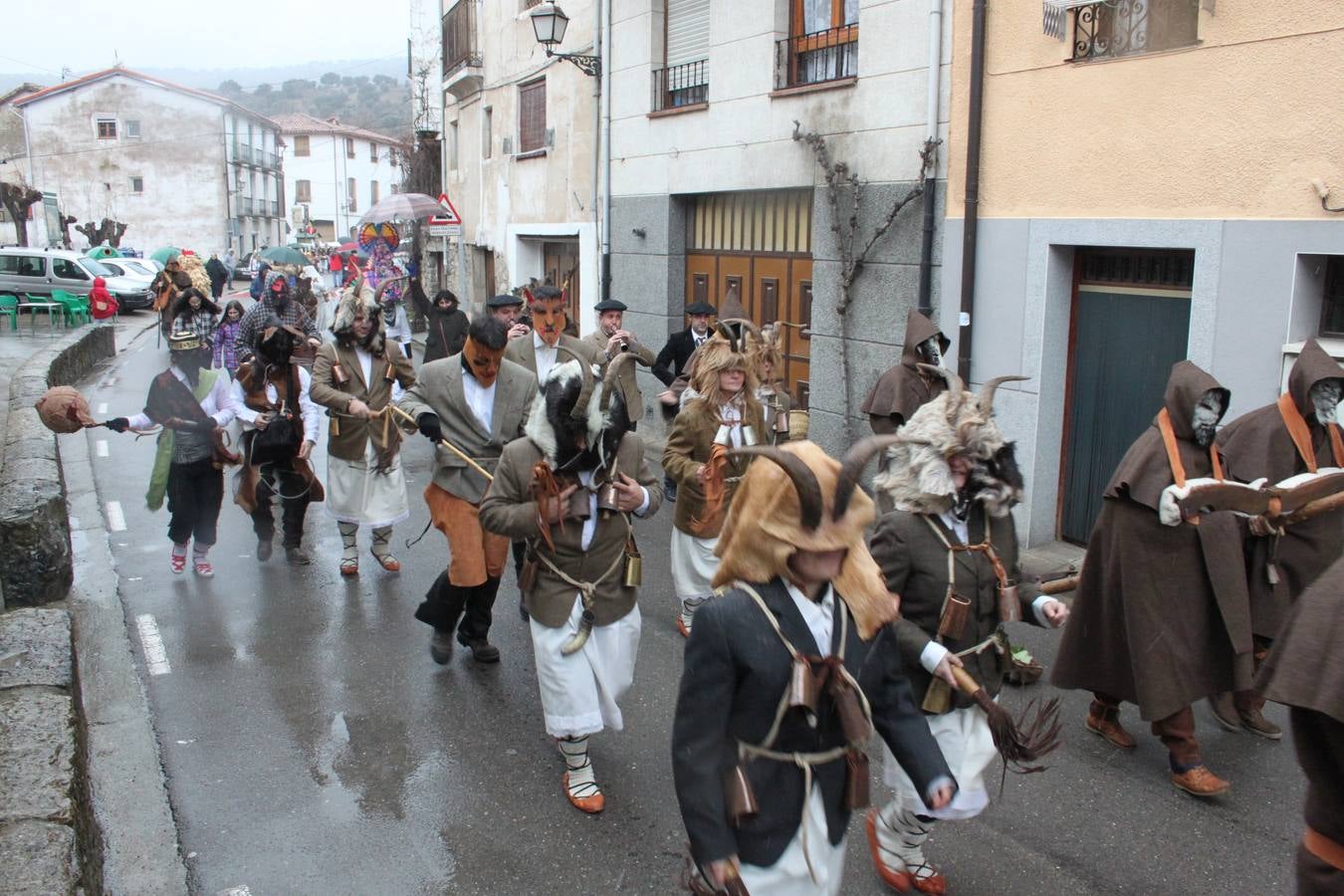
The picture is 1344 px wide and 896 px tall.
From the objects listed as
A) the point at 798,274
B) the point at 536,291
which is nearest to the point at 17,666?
the point at 536,291

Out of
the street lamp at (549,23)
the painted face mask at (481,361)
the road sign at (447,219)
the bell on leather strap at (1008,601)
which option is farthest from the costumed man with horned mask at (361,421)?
the road sign at (447,219)

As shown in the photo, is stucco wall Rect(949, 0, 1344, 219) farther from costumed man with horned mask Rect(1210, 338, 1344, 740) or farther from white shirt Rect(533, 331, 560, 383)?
white shirt Rect(533, 331, 560, 383)

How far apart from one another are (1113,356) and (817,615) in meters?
6.29

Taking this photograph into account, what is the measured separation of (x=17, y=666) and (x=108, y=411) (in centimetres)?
1166

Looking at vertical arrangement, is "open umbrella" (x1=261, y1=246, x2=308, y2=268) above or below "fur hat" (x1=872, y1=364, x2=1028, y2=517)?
above

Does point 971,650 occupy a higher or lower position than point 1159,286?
lower

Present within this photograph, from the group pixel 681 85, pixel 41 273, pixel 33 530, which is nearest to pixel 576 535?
pixel 33 530

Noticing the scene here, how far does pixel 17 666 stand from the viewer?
5.26 m

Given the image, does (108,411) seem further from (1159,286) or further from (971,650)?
(971,650)

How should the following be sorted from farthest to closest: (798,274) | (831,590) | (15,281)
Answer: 1. (15,281)
2. (798,274)
3. (831,590)

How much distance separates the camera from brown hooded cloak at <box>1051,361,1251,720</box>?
507 centimetres

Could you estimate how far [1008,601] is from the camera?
4.03 m

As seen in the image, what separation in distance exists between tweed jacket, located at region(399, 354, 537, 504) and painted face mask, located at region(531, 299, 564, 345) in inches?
94.1

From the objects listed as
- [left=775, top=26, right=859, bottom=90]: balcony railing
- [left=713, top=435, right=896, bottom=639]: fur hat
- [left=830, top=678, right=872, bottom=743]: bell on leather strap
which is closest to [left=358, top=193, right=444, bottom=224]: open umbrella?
[left=775, top=26, right=859, bottom=90]: balcony railing
